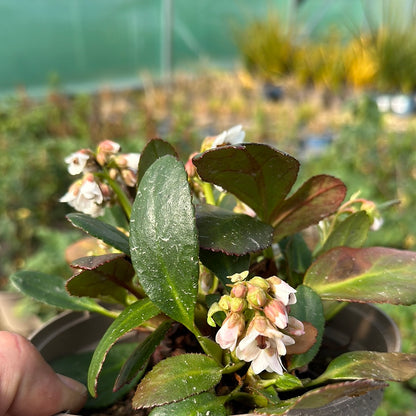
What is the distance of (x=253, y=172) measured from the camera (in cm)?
47

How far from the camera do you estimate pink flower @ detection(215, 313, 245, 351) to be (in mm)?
395

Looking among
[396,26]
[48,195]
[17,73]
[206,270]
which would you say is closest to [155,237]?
[206,270]

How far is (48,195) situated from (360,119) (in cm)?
154

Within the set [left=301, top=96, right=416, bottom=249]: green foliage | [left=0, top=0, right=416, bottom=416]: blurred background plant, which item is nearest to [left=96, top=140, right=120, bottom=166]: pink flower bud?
[left=0, top=0, right=416, bottom=416]: blurred background plant

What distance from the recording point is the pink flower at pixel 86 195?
53 centimetres

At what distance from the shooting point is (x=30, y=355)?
1.52 feet

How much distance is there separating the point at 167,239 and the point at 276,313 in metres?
0.11

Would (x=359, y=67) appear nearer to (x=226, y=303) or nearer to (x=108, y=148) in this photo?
(x=108, y=148)

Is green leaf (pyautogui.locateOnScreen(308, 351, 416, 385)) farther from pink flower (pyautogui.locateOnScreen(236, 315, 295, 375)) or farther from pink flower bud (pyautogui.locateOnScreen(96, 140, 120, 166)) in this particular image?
pink flower bud (pyautogui.locateOnScreen(96, 140, 120, 166))

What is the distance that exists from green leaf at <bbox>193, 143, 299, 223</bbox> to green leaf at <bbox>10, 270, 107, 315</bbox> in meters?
0.23

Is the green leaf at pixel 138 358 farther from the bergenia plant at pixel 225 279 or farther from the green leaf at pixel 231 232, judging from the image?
the green leaf at pixel 231 232

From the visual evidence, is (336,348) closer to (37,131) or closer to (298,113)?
(37,131)

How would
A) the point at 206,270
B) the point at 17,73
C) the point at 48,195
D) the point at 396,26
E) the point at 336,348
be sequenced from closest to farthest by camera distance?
the point at 206,270 < the point at 336,348 < the point at 48,195 < the point at 17,73 < the point at 396,26

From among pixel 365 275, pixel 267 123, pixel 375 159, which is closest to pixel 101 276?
pixel 365 275
